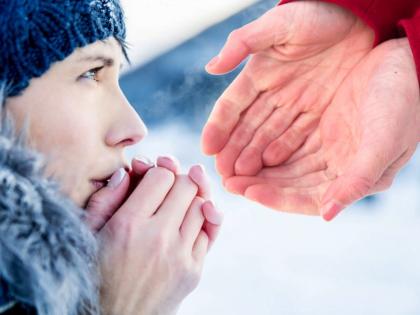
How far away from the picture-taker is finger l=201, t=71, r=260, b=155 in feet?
3.92

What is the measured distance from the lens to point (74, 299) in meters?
0.79

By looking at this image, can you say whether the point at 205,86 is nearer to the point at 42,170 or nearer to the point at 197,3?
the point at 197,3

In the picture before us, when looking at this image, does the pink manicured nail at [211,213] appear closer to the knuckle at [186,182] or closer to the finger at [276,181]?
the knuckle at [186,182]

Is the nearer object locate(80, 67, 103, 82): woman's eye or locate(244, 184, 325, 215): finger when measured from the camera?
locate(80, 67, 103, 82): woman's eye

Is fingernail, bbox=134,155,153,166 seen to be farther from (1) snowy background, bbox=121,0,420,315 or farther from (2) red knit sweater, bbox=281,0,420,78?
(1) snowy background, bbox=121,0,420,315

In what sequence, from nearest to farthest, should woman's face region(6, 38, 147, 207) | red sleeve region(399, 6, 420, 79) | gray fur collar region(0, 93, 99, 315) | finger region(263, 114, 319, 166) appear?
1. gray fur collar region(0, 93, 99, 315)
2. woman's face region(6, 38, 147, 207)
3. red sleeve region(399, 6, 420, 79)
4. finger region(263, 114, 319, 166)

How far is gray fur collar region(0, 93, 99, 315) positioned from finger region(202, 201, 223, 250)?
0.72 ft

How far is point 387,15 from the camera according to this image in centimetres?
121

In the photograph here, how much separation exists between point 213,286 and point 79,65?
0.99 metres

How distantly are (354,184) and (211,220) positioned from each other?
22 centimetres

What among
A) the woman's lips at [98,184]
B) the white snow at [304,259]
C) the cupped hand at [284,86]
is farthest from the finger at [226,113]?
the white snow at [304,259]

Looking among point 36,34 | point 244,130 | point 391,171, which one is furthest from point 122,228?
point 391,171

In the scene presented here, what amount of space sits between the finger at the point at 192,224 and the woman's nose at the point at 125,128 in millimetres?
133

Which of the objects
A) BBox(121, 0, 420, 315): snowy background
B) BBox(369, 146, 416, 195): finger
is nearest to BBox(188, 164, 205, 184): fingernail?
BBox(369, 146, 416, 195): finger
